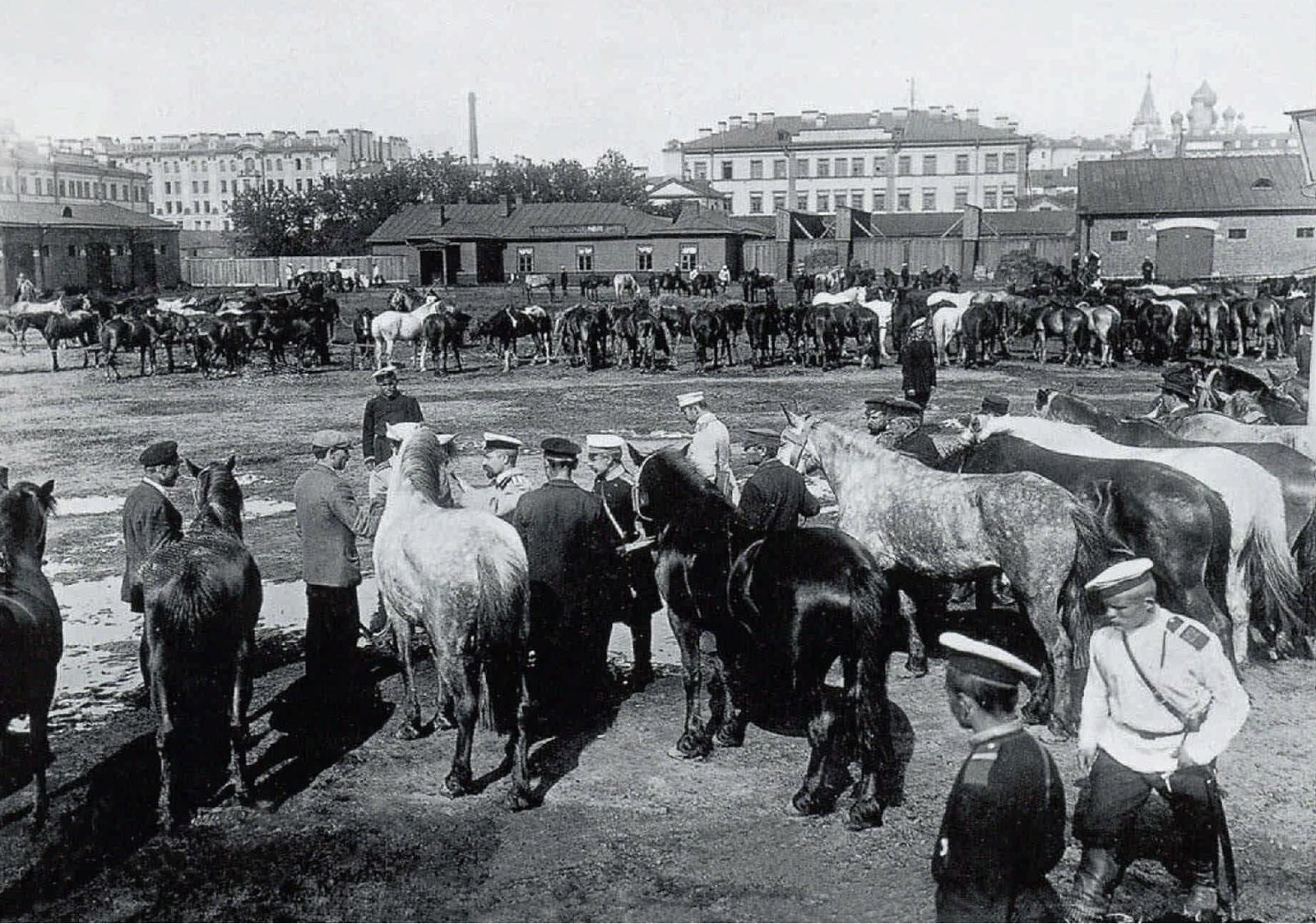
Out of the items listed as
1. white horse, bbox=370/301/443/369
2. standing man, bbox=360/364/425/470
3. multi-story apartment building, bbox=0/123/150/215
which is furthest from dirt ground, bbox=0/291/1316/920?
multi-story apartment building, bbox=0/123/150/215

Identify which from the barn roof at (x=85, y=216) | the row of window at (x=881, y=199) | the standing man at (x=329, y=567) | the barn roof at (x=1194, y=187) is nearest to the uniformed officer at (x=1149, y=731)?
the standing man at (x=329, y=567)

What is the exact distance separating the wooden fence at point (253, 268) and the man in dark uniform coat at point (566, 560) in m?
54.5

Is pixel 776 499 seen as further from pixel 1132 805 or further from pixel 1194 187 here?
pixel 1194 187

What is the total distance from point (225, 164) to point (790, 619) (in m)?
101

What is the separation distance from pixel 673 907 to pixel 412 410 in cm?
653

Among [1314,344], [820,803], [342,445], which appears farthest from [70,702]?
[1314,344]

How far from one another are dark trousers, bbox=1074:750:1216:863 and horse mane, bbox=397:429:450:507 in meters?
3.74

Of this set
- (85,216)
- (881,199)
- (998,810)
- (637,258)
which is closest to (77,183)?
(85,216)

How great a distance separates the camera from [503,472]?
7266 mm

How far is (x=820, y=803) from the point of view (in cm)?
548

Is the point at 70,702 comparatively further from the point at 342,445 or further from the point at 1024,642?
the point at 1024,642

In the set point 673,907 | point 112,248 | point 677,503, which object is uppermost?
point 112,248

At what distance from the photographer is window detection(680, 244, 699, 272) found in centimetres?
5272

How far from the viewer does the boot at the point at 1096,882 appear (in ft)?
14.4
